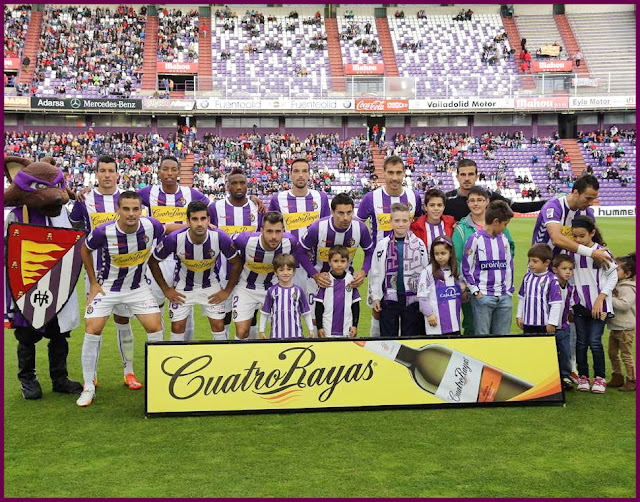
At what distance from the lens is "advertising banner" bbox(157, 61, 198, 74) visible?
4272 centimetres

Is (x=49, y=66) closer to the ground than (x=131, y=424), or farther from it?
farther from it

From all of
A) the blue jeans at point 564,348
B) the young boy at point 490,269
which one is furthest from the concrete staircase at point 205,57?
the blue jeans at point 564,348

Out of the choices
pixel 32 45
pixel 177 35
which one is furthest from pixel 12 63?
pixel 177 35

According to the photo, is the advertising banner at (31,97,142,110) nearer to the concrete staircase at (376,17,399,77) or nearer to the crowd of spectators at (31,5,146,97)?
the crowd of spectators at (31,5,146,97)

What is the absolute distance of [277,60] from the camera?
44.4 m

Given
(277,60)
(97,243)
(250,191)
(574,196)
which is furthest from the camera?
(277,60)

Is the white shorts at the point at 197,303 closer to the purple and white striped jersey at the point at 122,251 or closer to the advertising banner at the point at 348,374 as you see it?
the purple and white striped jersey at the point at 122,251

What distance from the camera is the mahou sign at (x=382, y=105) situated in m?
39.7

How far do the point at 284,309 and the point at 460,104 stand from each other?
3611 centimetres

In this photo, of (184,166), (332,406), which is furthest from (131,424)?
(184,166)

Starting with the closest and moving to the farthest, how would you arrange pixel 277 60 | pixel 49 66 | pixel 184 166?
pixel 184 166
pixel 49 66
pixel 277 60

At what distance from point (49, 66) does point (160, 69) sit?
6277 mm

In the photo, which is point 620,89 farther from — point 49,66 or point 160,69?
point 49,66

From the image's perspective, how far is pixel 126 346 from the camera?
277 inches
